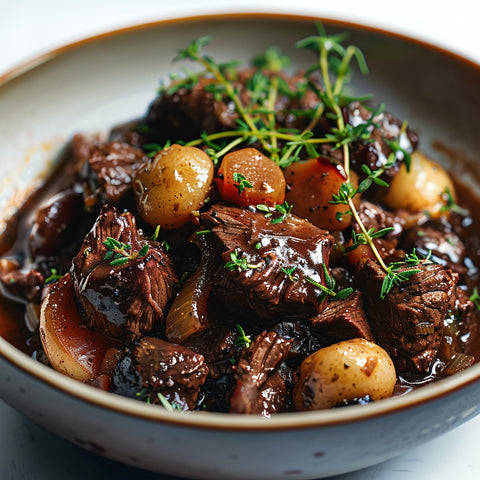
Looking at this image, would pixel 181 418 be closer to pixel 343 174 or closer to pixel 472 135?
pixel 343 174

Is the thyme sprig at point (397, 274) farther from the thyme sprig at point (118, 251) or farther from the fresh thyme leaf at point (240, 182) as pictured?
the thyme sprig at point (118, 251)

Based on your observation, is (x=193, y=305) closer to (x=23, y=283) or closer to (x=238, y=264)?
(x=238, y=264)

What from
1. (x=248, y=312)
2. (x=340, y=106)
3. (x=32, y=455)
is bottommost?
(x=32, y=455)

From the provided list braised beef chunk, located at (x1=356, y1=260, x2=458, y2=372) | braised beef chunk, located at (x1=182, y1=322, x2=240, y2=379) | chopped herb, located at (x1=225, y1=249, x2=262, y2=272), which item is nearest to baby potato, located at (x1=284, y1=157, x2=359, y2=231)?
braised beef chunk, located at (x1=356, y1=260, x2=458, y2=372)

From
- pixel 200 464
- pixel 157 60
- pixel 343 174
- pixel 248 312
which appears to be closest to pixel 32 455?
pixel 200 464

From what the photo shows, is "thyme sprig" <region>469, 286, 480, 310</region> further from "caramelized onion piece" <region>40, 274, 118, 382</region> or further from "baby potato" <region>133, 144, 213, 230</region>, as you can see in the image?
"caramelized onion piece" <region>40, 274, 118, 382</region>

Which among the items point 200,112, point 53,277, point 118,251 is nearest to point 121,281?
point 118,251
